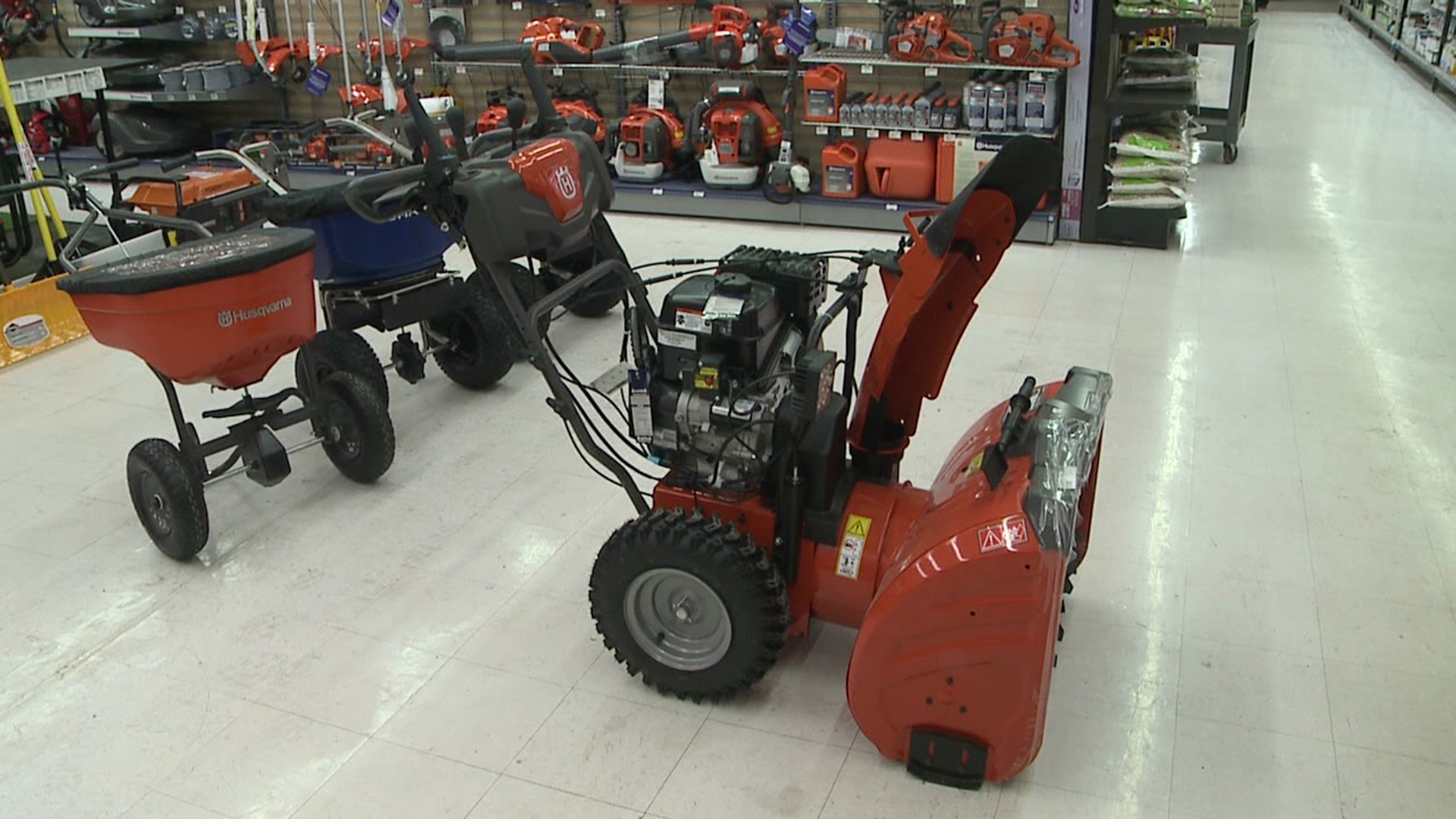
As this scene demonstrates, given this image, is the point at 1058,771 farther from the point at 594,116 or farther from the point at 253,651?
the point at 594,116

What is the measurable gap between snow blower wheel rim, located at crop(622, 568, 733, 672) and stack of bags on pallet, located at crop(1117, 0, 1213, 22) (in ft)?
14.3

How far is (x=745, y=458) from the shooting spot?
2434 mm

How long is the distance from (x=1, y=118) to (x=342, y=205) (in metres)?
6.14

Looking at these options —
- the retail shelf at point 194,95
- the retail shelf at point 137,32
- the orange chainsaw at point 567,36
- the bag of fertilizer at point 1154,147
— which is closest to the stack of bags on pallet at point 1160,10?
the bag of fertilizer at point 1154,147

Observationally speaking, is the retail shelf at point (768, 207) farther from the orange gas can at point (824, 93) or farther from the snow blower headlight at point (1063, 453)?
the snow blower headlight at point (1063, 453)

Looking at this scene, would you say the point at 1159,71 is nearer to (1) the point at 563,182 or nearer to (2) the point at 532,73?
(2) the point at 532,73

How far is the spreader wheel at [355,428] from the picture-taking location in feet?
11.2

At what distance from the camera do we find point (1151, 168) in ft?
18.8

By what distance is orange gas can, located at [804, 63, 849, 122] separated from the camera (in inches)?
247

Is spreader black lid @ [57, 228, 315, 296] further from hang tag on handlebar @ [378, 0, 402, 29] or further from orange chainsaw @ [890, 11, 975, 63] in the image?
hang tag on handlebar @ [378, 0, 402, 29]

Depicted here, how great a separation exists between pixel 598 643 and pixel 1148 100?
14.0 ft

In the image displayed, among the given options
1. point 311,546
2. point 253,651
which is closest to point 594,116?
point 311,546

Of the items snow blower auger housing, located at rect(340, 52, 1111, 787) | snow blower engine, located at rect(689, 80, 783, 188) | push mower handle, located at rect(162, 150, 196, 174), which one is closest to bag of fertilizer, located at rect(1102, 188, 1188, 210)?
snow blower engine, located at rect(689, 80, 783, 188)

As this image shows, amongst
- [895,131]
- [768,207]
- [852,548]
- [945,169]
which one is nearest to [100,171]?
[852,548]
